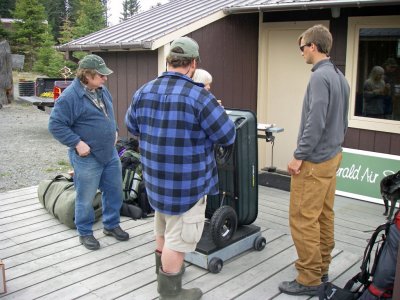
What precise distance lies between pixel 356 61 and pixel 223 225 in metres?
3.14

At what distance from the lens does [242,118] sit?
369cm

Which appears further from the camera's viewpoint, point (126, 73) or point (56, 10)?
point (56, 10)

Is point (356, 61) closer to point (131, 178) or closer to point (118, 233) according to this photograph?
point (131, 178)

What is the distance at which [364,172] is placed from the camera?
549 cm

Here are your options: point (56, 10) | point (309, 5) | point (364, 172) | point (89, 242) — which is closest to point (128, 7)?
point (56, 10)

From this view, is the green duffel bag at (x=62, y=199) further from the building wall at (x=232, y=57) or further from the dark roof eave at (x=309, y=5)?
the dark roof eave at (x=309, y=5)

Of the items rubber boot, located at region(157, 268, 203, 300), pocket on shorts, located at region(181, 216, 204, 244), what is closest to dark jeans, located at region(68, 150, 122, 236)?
rubber boot, located at region(157, 268, 203, 300)

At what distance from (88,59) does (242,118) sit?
132cm

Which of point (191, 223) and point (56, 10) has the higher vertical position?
point (56, 10)

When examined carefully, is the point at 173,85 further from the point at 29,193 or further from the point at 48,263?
the point at 29,193

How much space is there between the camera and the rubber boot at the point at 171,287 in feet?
9.61

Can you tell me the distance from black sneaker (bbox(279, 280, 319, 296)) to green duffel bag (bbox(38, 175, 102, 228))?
215 cm

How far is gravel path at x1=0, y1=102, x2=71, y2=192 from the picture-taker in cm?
725

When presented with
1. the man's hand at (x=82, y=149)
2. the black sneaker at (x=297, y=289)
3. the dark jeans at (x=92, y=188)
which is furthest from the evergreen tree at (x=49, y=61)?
the black sneaker at (x=297, y=289)
